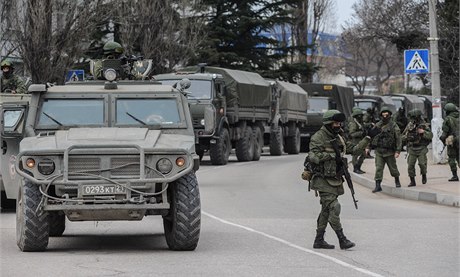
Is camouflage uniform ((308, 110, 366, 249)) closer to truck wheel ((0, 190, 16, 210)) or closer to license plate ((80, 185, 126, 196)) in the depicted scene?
license plate ((80, 185, 126, 196))

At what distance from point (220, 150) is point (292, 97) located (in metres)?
10.9

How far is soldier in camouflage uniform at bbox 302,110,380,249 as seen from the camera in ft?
41.5

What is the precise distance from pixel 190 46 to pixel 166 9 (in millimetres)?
2648

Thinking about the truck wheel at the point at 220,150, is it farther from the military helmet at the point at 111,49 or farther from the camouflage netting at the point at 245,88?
the military helmet at the point at 111,49

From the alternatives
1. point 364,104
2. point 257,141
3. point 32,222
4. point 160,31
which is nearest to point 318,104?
point 364,104

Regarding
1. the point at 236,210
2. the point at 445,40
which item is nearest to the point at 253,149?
the point at 445,40

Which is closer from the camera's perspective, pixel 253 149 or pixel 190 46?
pixel 253 149

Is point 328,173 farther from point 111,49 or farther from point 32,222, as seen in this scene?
point 111,49

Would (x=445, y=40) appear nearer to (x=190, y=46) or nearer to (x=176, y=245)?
(x=190, y=46)

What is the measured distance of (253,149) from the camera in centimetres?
3700

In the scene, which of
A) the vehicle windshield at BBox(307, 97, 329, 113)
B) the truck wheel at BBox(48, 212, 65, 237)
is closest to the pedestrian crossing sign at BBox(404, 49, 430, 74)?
the truck wheel at BBox(48, 212, 65, 237)

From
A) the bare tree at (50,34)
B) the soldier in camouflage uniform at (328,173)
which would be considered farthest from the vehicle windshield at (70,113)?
the bare tree at (50,34)

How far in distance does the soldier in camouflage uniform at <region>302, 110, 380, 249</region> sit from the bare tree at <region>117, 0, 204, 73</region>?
30073mm

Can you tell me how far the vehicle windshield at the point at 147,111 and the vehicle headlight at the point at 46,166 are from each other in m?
1.53
